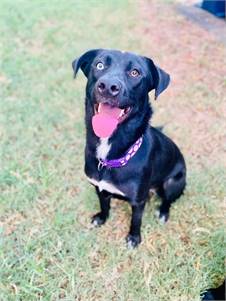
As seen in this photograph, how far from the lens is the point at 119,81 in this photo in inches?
78.0

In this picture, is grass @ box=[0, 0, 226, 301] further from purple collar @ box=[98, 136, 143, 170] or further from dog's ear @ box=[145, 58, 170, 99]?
dog's ear @ box=[145, 58, 170, 99]

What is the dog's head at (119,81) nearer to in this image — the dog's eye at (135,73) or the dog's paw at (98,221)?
the dog's eye at (135,73)

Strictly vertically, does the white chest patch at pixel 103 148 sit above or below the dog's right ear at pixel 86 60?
below

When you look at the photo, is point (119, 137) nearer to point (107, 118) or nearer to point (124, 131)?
point (124, 131)

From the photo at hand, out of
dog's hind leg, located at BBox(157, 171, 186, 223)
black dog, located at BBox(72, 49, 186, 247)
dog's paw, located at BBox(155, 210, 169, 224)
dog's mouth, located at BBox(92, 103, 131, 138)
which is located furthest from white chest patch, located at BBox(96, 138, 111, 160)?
dog's paw, located at BBox(155, 210, 169, 224)

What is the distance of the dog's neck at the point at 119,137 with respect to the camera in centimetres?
222

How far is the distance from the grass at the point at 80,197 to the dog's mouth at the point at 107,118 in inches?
35.8

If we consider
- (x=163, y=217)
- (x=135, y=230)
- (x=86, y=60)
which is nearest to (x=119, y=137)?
(x=86, y=60)

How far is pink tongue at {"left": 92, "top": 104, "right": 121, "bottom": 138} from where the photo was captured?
2.10 meters

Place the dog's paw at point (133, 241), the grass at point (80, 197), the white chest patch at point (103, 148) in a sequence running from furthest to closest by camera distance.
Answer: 1. the dog's paw at point (133, 241)
2. the grass at point (80, 197)
3. the white chest patch at point (103, 148)

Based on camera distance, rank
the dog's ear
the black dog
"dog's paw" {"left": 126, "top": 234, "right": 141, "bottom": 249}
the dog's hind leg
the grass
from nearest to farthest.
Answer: the black dog → the dog's ear → the grass → "dog's paw" {"left": 126, "top": 234, "right": 141, "bottom": 249} → the dog's hind leg

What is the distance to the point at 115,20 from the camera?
5.81 m

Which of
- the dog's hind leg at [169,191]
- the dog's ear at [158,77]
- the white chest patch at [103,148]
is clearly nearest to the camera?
the dog's ear at [158,77]

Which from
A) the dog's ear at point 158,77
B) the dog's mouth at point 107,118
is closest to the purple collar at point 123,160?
the dog's mouth at point 107,118
